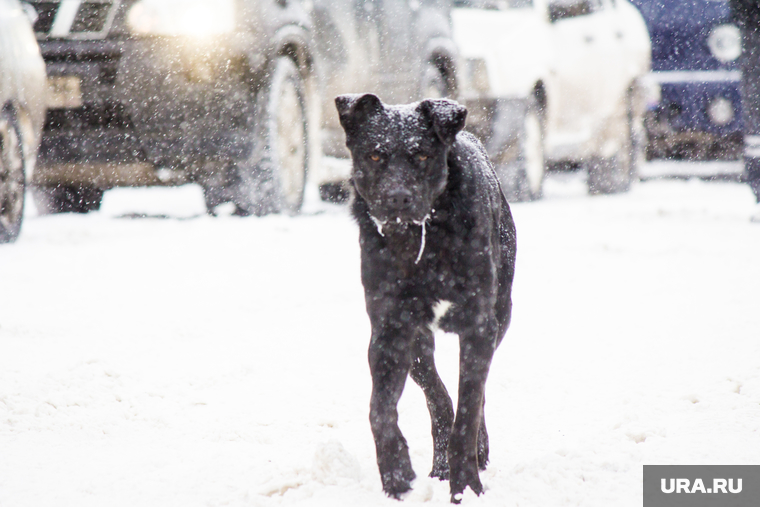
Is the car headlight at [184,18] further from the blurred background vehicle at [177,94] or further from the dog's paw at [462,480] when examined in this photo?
the dog's paw at [462,480]

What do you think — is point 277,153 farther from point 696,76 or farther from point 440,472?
point 696,76

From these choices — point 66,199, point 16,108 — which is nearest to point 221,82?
point 16,108

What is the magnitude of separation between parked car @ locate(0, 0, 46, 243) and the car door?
5.42 meters

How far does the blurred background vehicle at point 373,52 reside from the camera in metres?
7.86

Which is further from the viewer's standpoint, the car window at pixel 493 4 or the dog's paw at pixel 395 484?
the car window at pixel 493 4

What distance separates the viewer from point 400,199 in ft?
8.32

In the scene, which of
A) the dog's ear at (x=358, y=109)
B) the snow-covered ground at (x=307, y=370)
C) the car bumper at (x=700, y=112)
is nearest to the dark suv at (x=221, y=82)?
the snow-covered ground at (x=307, y=370)

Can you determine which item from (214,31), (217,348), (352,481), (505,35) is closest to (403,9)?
(505,35)

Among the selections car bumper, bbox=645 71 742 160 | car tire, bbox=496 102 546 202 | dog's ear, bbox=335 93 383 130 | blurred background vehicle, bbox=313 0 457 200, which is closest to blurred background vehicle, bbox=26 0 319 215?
blurred background vehicle, bbox=313 0 457 200

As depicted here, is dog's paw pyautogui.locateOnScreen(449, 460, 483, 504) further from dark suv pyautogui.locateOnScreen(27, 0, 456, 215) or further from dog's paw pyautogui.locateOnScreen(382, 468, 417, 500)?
dark suv pyautogui.locateOnScreen(27, 0, 456, 215)

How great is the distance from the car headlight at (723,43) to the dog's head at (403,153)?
9.71 m

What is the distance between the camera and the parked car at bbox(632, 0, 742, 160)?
36.6ft

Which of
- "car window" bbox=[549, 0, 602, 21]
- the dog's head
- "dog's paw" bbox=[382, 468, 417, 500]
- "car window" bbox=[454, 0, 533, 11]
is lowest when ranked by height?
"dog's paw" bbox=[382, 468, 417, 500]

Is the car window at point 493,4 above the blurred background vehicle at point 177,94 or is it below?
above
